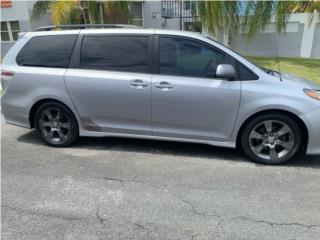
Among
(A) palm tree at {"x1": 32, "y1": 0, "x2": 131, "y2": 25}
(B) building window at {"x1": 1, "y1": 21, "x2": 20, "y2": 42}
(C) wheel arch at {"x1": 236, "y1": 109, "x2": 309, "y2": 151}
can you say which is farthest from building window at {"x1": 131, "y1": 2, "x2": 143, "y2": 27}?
(C) wheel arch at {"x1": 236, "y1": 109, "x2": 309, "y2": 151}

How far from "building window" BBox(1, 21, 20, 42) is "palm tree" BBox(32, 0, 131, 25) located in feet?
14.4

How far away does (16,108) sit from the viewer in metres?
4.74

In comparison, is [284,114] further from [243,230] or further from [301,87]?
[243,230]

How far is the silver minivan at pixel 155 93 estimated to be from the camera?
12.8 ft

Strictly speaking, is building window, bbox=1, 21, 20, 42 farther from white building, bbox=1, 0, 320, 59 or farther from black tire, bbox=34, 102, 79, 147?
black tire, bbox=34, 102, 79, 147

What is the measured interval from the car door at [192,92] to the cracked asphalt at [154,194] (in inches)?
17.9

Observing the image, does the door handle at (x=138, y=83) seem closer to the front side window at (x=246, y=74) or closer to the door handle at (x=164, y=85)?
the door handle at (x=164, y=85)

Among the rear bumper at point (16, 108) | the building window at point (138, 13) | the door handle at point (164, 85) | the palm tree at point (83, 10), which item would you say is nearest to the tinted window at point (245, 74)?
the door handle at point (164, 85)

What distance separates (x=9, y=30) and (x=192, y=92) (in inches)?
724

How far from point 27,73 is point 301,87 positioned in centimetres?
380

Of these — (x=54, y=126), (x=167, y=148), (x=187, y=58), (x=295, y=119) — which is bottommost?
(x=167, y=148)

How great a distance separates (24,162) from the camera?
13.9ft

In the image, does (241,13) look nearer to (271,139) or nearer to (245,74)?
(245,74)

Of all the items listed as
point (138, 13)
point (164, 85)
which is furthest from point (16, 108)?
point (138, 13)
